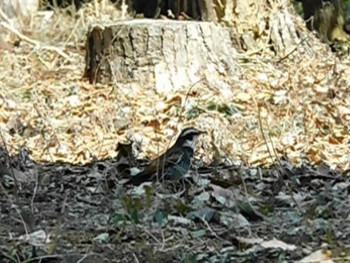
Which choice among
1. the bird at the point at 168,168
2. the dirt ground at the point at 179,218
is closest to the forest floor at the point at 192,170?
the dirt ground at the point at 179,218

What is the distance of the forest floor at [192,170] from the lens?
144 inches

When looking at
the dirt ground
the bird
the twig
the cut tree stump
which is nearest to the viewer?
the dirt ground

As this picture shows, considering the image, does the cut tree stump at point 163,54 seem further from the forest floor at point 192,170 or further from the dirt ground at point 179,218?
the dirt ground at point 179,218

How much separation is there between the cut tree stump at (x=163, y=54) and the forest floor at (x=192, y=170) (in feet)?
0.48

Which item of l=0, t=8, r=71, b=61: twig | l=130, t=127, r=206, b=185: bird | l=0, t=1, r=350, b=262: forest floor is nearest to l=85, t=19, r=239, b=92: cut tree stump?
l=0, t=1, r=350, b=262: forest floor

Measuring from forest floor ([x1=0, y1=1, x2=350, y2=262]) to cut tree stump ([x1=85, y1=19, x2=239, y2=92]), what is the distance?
146 mm

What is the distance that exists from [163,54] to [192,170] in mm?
3654

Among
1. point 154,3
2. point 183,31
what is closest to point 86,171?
point 183,31

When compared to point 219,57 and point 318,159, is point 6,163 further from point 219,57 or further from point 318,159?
point 219,57

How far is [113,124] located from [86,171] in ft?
7.68

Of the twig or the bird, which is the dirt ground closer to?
the bird

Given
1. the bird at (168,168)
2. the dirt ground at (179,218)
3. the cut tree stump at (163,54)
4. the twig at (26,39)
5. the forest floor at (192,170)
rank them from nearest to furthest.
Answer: the dirt ground at (179,218) → the forest floor at (192,170) → the bird at (168,168) → the cut tree stump at (163,54) → the twig at (26,39)

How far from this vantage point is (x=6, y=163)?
572cm

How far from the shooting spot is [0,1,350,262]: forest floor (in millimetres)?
3664
